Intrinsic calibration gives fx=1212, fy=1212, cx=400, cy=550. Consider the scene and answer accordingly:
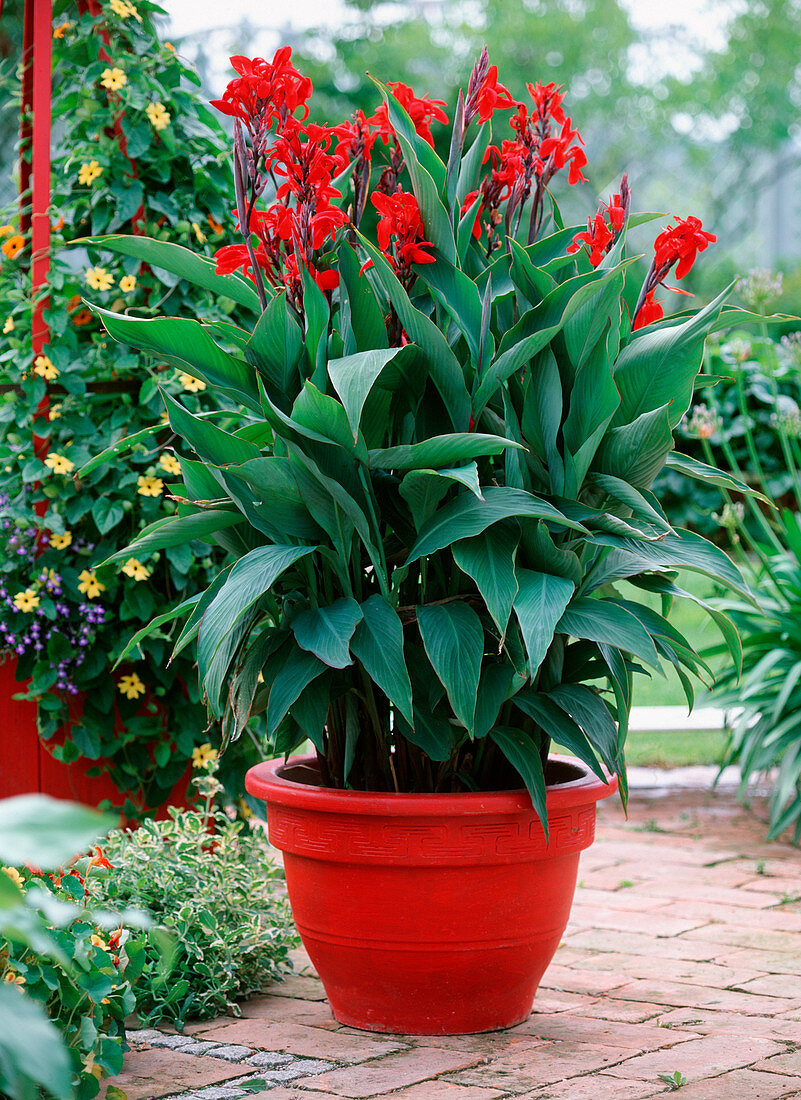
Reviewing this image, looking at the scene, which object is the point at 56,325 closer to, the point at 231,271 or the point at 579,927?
the point at 231,271

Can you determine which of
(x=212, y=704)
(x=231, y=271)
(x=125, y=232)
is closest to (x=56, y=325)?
(x=125, y=232)

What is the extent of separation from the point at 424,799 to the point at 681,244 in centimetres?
96

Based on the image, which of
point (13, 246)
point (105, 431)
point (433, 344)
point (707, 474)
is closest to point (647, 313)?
point (707, 474)

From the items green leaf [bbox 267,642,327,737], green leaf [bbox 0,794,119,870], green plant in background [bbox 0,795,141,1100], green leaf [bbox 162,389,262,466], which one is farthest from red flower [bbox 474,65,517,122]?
green leaf [bbox 0,794,119,870]

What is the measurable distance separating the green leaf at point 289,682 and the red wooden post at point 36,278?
1194 millimetres

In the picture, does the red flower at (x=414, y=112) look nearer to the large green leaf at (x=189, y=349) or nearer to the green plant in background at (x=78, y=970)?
the large green leaf at (x=189, y=349)

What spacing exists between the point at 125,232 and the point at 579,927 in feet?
6.51

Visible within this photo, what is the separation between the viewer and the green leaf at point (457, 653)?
1787 mm

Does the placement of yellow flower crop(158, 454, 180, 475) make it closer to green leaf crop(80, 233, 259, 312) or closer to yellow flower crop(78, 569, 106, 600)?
yellow flower crop(78, 569, 106, 600)

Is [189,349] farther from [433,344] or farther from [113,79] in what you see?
[113,79]

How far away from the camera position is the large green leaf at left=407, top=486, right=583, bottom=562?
1769mm

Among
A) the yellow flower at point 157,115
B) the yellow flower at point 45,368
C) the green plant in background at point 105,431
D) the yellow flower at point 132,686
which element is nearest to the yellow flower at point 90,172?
the green plant in background at point 105,431

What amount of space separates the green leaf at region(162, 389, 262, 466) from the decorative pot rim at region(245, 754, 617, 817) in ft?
1.83

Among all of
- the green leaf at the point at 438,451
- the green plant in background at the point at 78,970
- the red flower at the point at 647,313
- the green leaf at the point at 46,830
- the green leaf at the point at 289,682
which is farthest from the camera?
Result: the red flower at the point at 647,313
